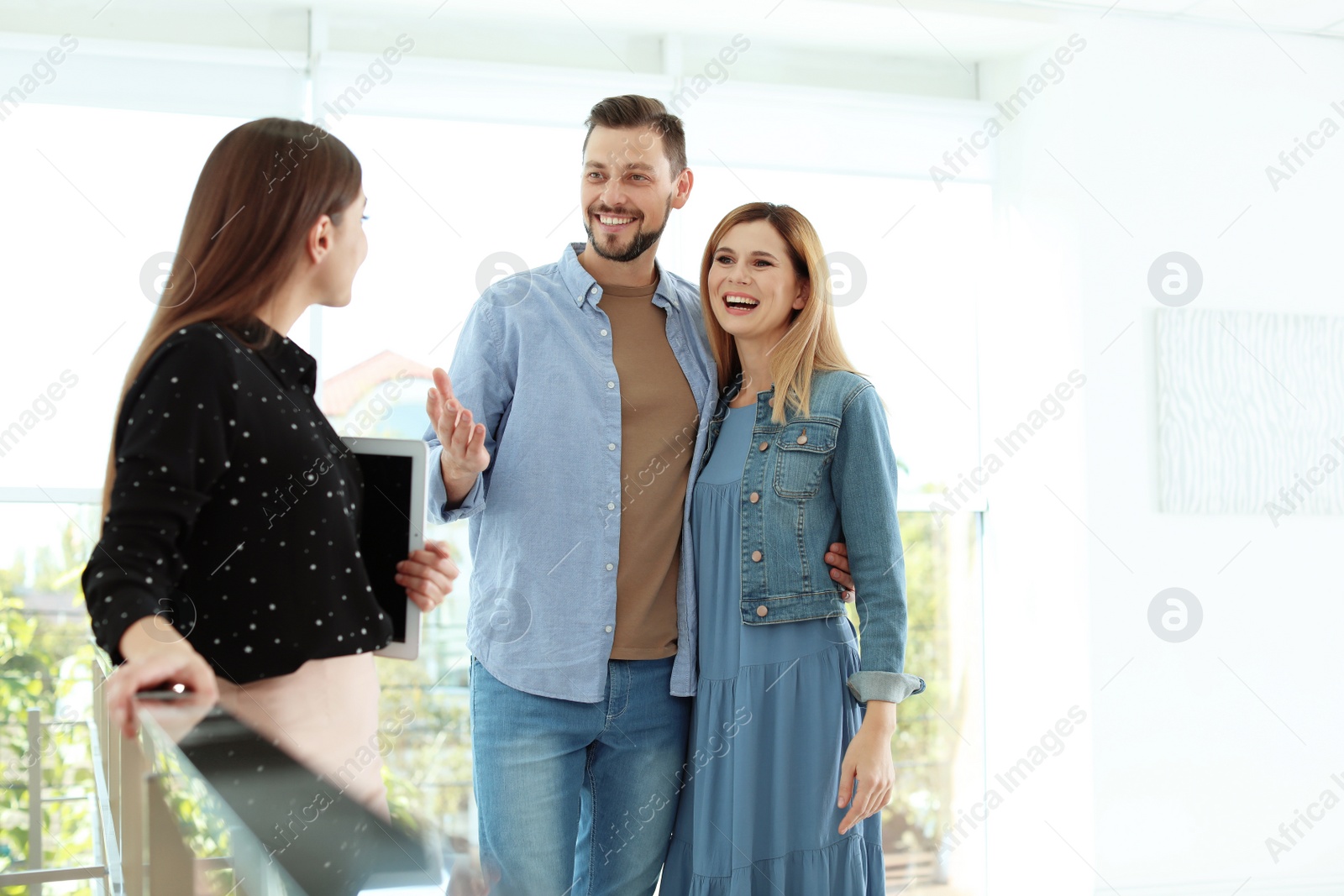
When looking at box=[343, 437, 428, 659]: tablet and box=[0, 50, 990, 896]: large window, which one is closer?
box=[343, 437, 428, 659]: tablet

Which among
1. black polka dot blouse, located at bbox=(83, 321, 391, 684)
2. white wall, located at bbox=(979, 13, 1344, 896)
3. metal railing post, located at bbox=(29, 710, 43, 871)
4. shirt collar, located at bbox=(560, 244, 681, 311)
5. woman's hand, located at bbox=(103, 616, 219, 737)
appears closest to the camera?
woman's hand, located at bbox=(103, 616, 219, 737)

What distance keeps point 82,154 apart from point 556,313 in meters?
1.67

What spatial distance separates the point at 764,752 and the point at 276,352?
103 centimetres

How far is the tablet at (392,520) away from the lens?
2.96ft

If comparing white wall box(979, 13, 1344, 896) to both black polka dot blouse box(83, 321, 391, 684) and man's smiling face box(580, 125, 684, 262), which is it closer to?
man's smiling face box(580, 125, 684, 262)

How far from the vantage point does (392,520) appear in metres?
0.94

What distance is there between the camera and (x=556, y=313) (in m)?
1.73

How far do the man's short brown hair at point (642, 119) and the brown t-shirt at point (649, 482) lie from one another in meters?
0.30

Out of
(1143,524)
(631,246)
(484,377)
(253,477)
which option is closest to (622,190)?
(631,246)

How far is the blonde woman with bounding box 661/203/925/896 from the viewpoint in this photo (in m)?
1.53

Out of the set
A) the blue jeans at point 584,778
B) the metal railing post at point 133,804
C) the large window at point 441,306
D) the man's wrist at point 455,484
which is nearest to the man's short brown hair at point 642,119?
the man's wrist at point 455,484

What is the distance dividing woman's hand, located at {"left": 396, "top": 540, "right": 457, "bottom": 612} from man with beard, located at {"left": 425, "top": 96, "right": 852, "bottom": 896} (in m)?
0.57

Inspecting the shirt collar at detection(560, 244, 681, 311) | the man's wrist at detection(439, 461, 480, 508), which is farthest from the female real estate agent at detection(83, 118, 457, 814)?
the shirt collar at detection(560, 244, 681, 311)

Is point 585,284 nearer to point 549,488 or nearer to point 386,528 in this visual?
point 549,488
